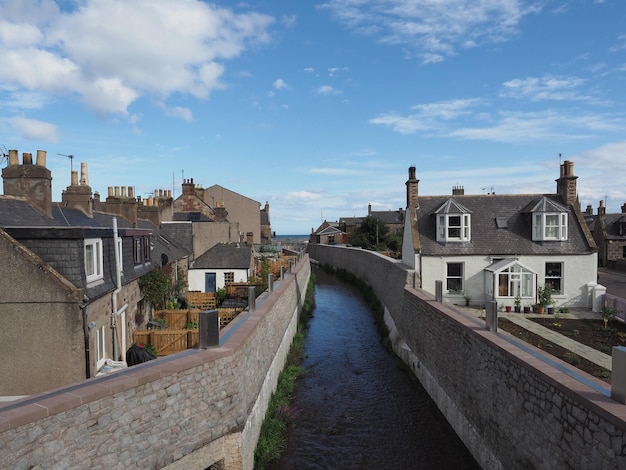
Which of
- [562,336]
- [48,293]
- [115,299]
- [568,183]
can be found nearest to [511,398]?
[562,336]

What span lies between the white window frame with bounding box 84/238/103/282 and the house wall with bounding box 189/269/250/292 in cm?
1558

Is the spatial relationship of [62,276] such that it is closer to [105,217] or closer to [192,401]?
[192,401]

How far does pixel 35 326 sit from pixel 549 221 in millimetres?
24205

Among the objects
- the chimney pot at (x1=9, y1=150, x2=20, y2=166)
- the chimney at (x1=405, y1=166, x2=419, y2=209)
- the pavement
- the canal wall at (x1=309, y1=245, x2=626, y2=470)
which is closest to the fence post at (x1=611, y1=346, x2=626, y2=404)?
the canal wall at (x1=309, y1=245, x2=626, y2=470)

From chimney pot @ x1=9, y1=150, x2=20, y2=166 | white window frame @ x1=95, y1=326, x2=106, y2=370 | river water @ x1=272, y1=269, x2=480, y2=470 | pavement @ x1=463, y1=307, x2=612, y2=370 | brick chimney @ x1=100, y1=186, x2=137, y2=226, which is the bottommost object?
river water @ x1=272, y1=269, x2=480, y2=470

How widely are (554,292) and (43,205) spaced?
23.8 m

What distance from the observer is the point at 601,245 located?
43.3 meters

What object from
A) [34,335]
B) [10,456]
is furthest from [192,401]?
[34,335]

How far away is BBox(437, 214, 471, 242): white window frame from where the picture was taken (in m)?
22.8

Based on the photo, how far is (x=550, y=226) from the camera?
22609 mm

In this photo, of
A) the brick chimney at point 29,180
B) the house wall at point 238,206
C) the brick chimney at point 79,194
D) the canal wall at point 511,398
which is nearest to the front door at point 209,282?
the brick chimney at point 79,194

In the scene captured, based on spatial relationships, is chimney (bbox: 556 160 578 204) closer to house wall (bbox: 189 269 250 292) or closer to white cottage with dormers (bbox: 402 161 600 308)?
white cottage with dormers (bbox: 402 161 600 308)

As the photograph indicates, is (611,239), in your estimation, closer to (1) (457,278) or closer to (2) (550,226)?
(2) (550,226)

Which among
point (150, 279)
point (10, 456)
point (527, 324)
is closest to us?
point (10, 456)
